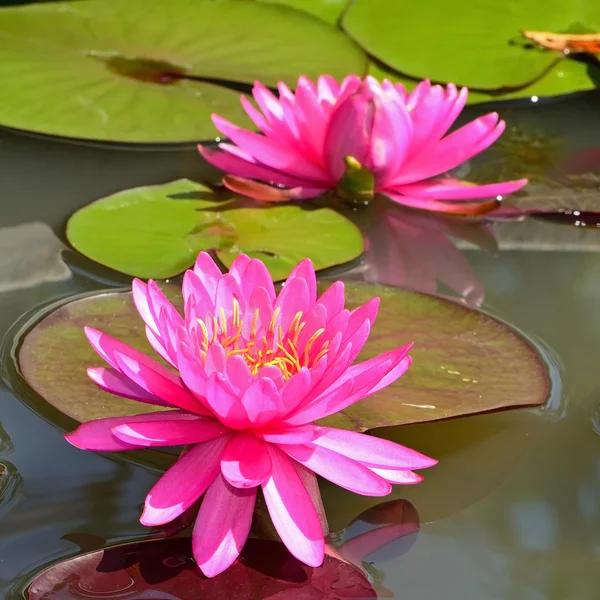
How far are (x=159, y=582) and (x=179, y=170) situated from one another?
1.18 meters

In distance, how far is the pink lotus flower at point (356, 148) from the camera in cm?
175

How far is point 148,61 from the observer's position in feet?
7.30

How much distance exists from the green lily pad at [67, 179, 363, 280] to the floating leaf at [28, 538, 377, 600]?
2.05 feet

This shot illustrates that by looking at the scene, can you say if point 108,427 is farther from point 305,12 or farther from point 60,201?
point 305,12

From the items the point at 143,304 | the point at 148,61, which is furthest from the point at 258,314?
the point at 148,61

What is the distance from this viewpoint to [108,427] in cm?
100

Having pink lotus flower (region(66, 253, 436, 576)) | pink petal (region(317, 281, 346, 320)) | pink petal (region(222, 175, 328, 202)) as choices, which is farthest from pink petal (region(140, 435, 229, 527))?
pink petal (region(222, 175, 328, 202))

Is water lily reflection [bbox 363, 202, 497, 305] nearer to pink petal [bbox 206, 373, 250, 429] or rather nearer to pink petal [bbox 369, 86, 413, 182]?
pink petal [bbox 369, 86, 413, 182]

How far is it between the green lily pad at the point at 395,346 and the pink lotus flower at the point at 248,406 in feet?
0.50

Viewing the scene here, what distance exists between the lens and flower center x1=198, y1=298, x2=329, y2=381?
1050mm

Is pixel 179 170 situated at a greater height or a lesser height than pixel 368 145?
lesser

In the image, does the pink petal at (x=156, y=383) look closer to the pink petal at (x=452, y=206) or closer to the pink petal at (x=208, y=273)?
the pink petal at (x=208, y=273)

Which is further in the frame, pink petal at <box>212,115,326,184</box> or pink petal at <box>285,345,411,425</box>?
pink petal at <box>212,115,326,184</box>

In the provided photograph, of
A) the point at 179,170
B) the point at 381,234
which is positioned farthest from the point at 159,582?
the point at 179,170
